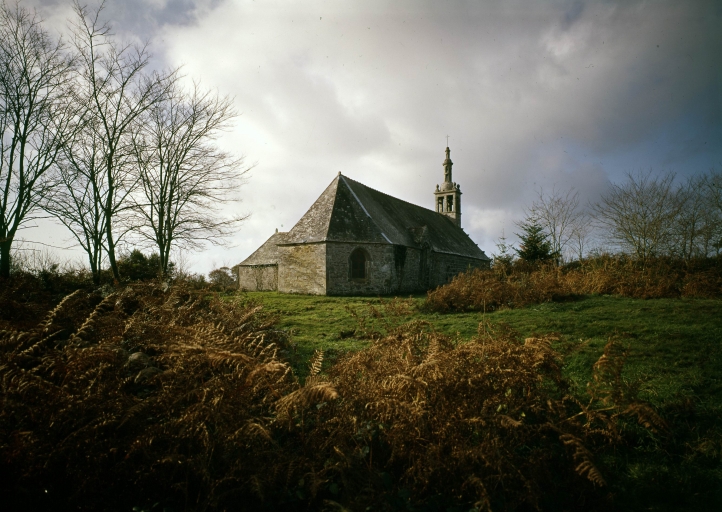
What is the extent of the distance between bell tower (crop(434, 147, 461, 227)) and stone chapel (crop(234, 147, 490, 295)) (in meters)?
10.6

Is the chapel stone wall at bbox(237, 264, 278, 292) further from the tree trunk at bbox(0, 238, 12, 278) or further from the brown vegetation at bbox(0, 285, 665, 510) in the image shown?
the brown vegetation at bbox(0, 285, 665, 510)

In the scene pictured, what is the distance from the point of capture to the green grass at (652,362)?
2.92m

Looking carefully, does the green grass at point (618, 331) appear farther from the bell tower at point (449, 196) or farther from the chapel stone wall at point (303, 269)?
the bell tower at point (449, 196)

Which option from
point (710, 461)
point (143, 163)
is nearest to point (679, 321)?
point (710, 461)

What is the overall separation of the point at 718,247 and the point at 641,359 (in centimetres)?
1796

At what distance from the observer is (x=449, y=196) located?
126 feet

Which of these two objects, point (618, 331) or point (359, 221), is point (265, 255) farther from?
point (618, 331)

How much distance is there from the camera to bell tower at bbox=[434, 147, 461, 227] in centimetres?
3809

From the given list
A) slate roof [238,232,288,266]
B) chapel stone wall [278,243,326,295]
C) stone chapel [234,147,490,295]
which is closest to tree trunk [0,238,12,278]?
stone chapel [234,147,490,295]

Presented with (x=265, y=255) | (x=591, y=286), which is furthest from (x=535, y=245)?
(x=265, y=255)

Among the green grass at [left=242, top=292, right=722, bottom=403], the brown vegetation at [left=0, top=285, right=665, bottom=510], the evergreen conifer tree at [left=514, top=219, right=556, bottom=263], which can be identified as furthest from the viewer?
the evergreen conifer tree at [left=514, top=219, right=556, bottom=263]

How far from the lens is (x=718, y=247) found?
17.5m

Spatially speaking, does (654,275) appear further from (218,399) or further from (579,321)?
(218,399)

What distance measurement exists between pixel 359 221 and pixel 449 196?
1890 centimetres
